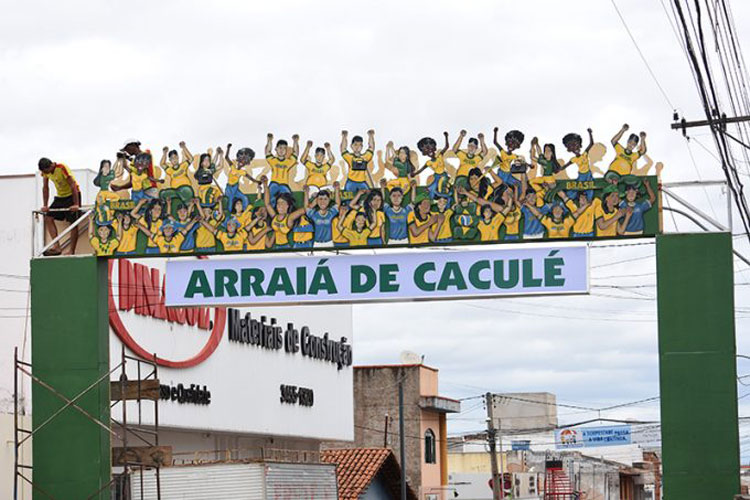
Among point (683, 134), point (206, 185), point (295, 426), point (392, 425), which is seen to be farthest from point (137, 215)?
point (392, 425)

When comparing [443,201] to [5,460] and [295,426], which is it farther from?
[295,426]

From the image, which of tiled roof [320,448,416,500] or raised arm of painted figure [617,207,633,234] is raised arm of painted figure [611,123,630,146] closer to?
raised arm of painted figure [617,207,633,234]

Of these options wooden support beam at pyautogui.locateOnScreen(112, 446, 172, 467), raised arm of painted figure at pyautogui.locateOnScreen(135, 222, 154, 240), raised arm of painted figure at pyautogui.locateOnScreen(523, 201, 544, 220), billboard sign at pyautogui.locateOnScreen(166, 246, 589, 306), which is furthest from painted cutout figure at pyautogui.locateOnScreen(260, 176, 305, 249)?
wooden support beam at pyautogui.locateOnScreen(112, 446, 172, 467)

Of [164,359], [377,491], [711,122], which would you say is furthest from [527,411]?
[711,122]

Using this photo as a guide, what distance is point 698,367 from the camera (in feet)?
60.3

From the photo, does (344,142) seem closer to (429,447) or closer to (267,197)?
(267,197)

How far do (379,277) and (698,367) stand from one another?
4.40 m

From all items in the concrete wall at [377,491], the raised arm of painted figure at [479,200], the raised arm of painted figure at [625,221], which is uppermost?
the raised arm of painted figure at [479,200]

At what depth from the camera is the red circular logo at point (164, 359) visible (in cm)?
2497

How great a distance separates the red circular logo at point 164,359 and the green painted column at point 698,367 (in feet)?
27.0

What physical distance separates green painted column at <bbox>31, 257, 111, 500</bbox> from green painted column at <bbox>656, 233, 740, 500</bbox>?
7597mm

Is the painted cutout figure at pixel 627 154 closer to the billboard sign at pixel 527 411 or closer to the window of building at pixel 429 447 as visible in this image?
the window of building at pixel 429 447

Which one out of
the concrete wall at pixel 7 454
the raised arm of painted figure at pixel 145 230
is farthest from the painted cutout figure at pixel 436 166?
the concrete wall at pixel 7 454

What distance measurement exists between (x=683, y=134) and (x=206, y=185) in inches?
260
